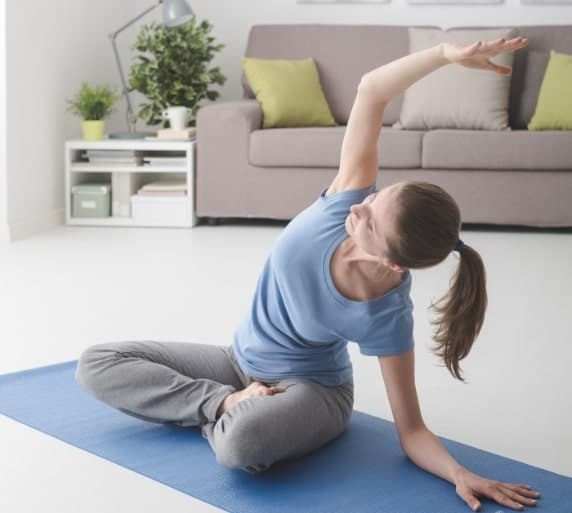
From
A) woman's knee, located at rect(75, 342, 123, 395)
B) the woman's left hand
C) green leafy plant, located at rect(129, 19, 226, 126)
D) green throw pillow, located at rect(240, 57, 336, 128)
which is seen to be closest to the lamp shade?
green leafy plant, located at rect(129, 19, 226, 126)

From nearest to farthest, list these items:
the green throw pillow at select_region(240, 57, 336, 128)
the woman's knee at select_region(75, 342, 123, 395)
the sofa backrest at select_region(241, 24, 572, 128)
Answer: the woman's knee at select_region(75, 342, 123, 395)
the green throw pillow at select_region(240, 57, 336, 128)
the sofa backrest at select_region(241, 24, 572, 128)

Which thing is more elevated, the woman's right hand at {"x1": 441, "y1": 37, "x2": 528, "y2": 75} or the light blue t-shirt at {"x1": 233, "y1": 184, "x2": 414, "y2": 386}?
the woman's right hand at {"x1": 441, "y1": 37, "x2": 528, "y2": 75}

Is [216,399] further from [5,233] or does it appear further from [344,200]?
[5,233]

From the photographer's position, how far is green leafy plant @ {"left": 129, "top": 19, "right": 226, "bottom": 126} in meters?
5.66

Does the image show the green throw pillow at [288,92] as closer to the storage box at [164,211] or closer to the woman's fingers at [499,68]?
the storage box at [164,211]

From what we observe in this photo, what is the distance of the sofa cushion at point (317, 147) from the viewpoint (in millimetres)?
5180

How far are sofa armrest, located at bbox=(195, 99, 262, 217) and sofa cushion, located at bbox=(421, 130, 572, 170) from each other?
0.88m

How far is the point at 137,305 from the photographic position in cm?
355

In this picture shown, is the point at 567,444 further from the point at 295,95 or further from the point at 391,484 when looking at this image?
the point at 295,95

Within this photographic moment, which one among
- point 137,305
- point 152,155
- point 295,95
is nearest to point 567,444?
point 137,305

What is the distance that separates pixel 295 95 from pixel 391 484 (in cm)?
377

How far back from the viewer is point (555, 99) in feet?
17.3

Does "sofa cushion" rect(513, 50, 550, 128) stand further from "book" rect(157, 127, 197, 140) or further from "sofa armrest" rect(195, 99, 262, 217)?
"book" rect(157, 127, 197, 140)

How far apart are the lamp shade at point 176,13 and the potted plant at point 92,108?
1.59ft
